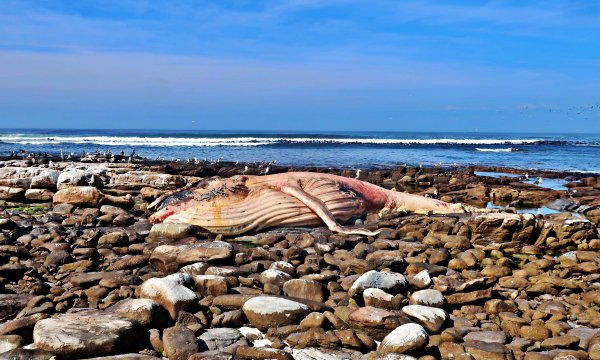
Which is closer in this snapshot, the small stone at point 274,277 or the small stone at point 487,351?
the small stone at point 487,351

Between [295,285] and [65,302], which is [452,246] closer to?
[295,285]

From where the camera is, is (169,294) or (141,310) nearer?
(141,310)

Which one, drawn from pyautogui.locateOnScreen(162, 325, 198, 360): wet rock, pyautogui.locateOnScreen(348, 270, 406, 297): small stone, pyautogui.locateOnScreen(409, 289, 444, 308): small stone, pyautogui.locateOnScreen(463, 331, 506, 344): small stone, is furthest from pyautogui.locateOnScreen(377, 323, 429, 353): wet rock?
pyautogui.locateOnScreen(162, 325, 198, 360): wet rock

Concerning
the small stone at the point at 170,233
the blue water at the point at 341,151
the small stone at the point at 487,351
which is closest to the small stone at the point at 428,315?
the small stone at the point at 487,351

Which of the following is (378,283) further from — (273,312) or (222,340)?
(222,340)

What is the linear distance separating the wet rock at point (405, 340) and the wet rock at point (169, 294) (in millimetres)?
1999

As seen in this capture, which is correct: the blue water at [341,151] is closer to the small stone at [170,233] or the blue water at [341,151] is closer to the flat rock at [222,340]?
the small stone at [170,233]

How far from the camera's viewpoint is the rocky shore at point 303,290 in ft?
15.4

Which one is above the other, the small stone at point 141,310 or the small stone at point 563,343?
the small stone at point 141,310

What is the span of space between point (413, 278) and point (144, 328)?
3.10 metres

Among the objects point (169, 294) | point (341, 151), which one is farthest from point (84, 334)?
point (341, 151)

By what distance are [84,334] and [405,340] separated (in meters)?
2.71

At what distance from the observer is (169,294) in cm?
545

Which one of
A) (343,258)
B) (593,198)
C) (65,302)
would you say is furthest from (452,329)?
(593,198)
